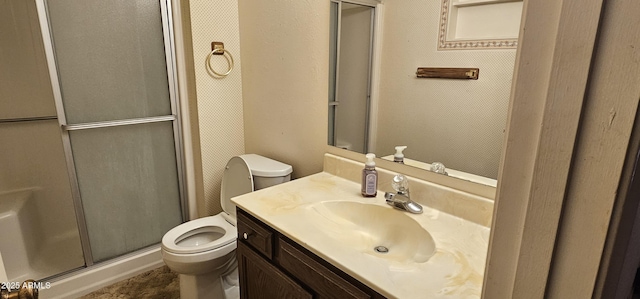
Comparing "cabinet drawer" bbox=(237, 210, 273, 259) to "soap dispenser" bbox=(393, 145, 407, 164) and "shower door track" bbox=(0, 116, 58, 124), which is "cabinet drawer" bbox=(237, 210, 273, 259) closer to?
"soap dispenser" bbox=(393, 145, 407, 164)

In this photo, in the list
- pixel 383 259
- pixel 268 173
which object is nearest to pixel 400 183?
pixel 383 259

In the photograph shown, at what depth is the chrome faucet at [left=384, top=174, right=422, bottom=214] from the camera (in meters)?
1.22

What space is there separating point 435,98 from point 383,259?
25.6 inches

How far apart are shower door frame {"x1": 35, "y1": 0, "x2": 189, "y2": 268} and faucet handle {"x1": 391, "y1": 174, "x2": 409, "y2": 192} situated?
1.47 m

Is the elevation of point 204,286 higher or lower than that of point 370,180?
lower

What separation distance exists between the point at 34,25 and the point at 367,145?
2154 millimetres

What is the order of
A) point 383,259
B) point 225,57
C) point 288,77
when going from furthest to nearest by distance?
point 225,57 → point 288,77 → point 383,259

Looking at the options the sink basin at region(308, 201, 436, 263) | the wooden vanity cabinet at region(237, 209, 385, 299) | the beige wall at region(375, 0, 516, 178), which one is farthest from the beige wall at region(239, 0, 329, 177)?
the wooden vanity cabinet at region(237, 209, 385, 299)

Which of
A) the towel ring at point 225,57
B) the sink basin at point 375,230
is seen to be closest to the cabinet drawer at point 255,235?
the sink basin at point 375,230

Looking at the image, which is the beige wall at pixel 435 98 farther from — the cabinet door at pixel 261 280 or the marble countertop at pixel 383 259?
the cabinet door at pixel 261 280

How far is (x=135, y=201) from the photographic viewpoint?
2.13m

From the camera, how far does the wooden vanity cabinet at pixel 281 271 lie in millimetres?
Answer: 930

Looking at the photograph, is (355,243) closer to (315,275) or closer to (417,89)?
(315,275)

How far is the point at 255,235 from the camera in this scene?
4.08ft
